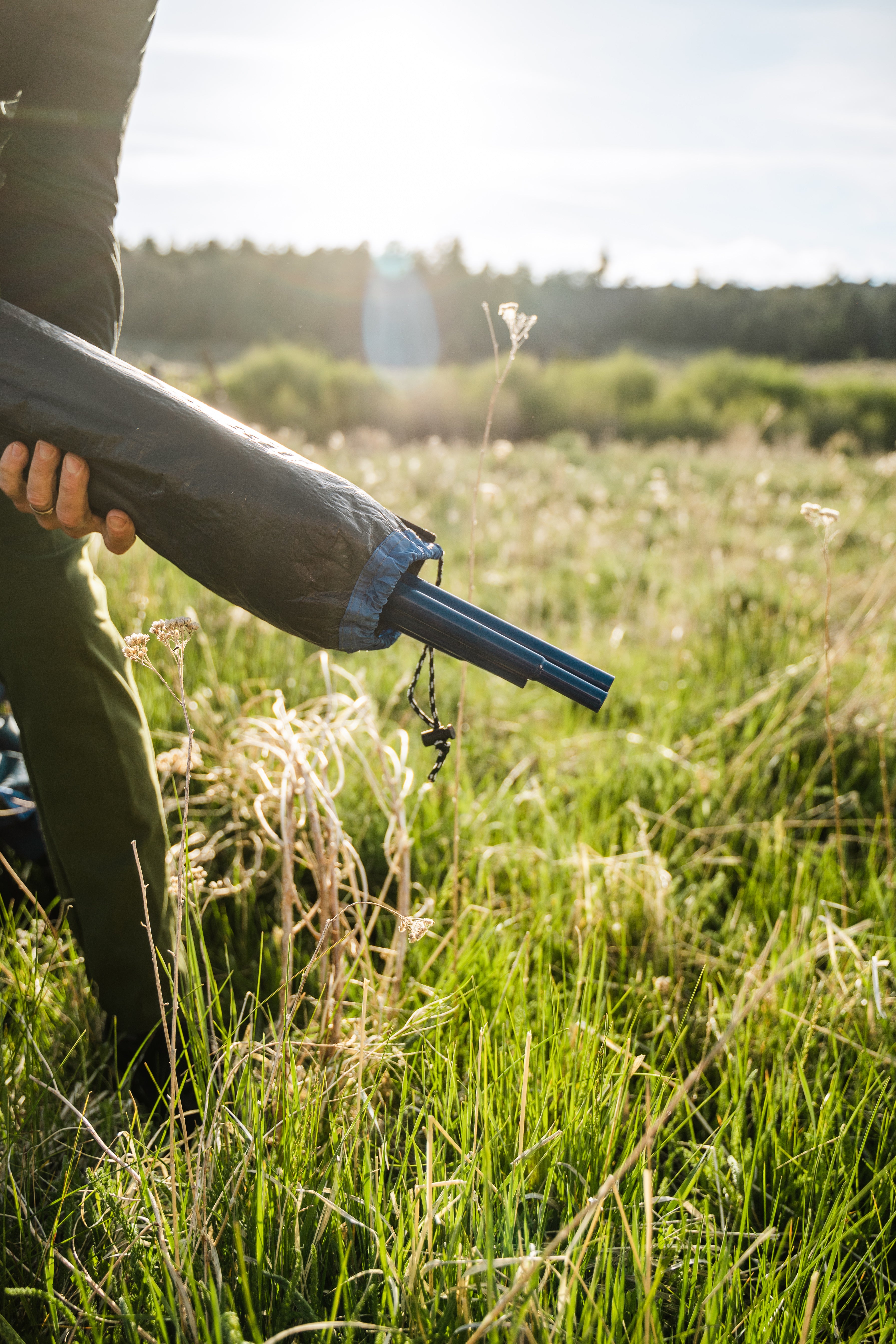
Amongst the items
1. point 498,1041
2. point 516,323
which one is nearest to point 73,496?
point 516,323

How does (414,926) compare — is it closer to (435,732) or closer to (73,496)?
(435,732)

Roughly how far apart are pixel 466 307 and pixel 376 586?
132ft

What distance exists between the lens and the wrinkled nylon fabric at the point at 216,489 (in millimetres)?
1129

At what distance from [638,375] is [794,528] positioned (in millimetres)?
17219

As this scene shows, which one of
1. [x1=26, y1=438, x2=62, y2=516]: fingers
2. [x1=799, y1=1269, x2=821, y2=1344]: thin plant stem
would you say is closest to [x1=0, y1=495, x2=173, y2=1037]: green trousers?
[x1=26, y1=438, x2=62, y2=516]: fingers

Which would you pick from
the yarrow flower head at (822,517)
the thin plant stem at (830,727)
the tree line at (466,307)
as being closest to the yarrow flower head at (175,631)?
the thin plant stem at (830,727)

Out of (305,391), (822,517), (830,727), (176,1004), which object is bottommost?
(176,1004)

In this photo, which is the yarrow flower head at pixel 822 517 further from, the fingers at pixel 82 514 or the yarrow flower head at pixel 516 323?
the fingers at pixel 82 514

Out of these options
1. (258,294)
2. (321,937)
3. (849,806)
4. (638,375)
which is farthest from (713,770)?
(258,294)

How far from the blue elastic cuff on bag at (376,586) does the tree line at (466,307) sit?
3683 centimetres

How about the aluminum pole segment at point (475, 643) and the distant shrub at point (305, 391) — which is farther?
the distant shrub at point (305, 391)

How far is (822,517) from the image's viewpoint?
69.3 inches

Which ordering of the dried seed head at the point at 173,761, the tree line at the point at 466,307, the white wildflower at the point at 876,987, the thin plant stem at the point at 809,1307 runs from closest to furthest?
the thin plant stem at the point at 809,1307, the dried seed head at the point at 173,761, the white wildflower at the point at 876,987, the tree line at the point at 466,307

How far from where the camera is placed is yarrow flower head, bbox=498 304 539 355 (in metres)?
1.47
